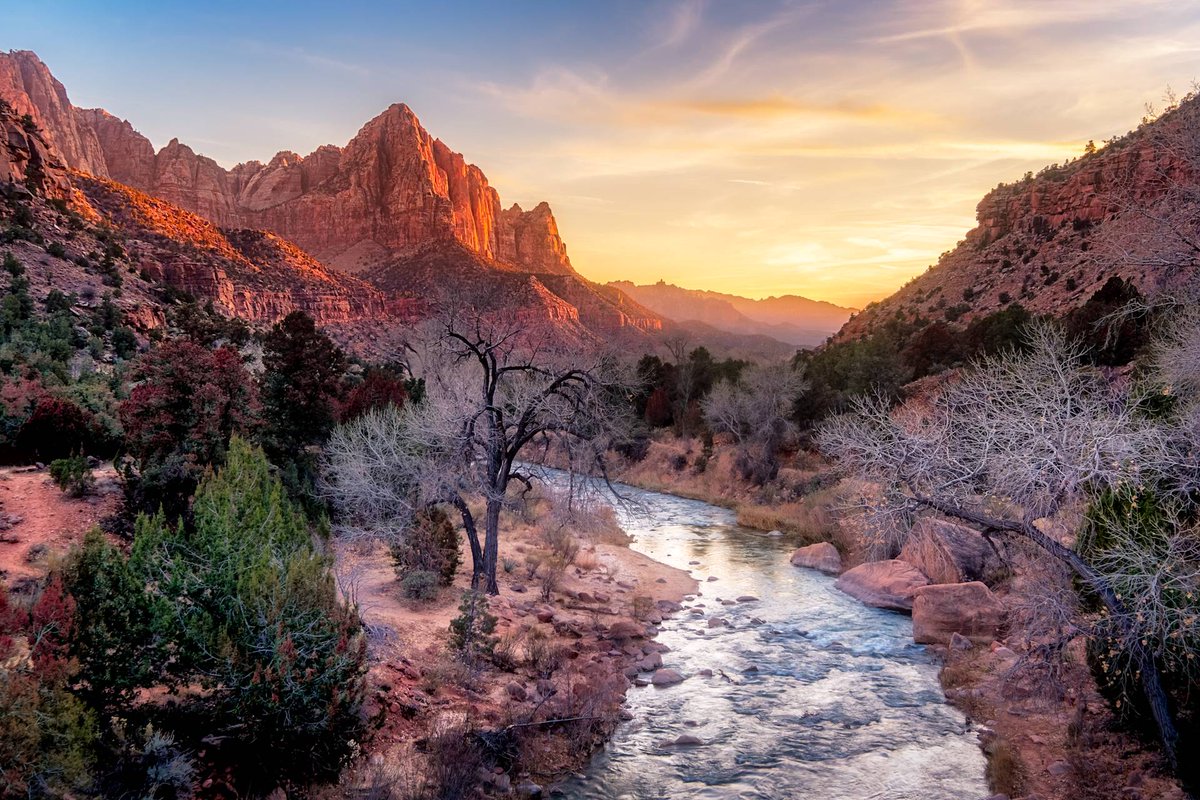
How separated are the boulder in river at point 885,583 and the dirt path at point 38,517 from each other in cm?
1667

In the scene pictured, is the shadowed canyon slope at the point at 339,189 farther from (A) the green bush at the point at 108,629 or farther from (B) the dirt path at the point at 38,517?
(A) the green bush at the point at 108,629

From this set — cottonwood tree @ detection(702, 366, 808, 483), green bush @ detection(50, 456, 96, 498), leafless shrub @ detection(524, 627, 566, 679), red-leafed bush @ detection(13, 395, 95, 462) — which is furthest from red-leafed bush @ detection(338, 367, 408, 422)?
cottonwood tree @ detection(702, 366, 808, 483)

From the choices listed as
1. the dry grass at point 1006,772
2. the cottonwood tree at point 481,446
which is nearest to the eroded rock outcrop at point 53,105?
the cottonwood tree at point 481,446

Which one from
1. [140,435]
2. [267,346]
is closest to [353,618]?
[140,435]

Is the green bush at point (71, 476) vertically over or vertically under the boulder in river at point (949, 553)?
over

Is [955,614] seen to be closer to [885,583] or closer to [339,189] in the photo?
[885,583]

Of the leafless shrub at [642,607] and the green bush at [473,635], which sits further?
the leafless shrub at [642,607]

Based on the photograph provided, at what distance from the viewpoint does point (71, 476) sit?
1249cm

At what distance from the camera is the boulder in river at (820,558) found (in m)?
20.5

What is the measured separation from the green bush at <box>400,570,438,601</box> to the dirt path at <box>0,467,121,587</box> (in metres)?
5.46

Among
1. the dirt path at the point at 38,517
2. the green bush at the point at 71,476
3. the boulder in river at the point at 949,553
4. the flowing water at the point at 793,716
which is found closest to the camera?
the flowing water at the point at 793,716

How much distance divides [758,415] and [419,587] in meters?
24.9

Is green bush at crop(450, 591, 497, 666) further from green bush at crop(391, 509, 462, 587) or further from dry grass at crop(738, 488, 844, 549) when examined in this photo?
dry grass at crop(738, 488, 844, 549)

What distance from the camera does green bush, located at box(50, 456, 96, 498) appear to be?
12453 mm
